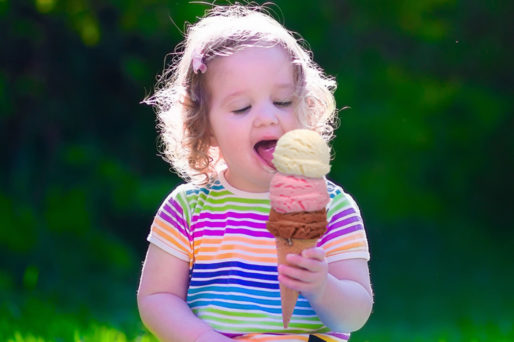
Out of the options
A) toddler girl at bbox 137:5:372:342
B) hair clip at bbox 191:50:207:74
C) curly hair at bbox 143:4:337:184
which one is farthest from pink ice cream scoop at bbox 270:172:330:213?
hair clip at bbox 191:50:207:74

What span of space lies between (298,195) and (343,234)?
0.37 m

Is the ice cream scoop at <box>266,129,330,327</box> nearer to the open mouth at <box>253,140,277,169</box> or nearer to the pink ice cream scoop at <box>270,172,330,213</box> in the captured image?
the pink ice cream scoop at <box>270,172,330,213</box>

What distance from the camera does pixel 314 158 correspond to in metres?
2.06

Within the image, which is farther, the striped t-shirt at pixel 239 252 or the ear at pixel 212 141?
the ear at pixel 212 141

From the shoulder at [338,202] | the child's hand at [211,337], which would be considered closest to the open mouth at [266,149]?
the shoulder at [338,202]

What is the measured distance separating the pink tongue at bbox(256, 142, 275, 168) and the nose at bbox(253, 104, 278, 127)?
3.3 inches

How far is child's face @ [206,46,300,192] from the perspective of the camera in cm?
230

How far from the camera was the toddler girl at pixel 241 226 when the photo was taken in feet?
7.51

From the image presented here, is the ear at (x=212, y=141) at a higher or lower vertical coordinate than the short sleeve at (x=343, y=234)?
higher
